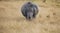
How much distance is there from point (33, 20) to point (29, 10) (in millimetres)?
91

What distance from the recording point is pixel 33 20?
1.14 meters

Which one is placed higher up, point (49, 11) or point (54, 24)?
point (49, 11)

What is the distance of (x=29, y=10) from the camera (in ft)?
3.66

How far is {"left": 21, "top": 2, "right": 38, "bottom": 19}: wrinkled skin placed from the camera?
3.66 ft

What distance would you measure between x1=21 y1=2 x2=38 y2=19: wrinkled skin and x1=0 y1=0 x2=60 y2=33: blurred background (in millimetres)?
30

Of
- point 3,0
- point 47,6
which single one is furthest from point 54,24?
point 3,0

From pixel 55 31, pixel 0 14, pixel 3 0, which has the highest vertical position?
pixel 3 0

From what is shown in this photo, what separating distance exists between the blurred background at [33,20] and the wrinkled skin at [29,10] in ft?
0.10

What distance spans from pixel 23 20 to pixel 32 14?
3.6 inches

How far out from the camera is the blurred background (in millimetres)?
1121

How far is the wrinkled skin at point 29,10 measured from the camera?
1114mm

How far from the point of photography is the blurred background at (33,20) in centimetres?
112

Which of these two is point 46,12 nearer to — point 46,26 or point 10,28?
point 46,26

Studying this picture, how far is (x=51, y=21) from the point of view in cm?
114
